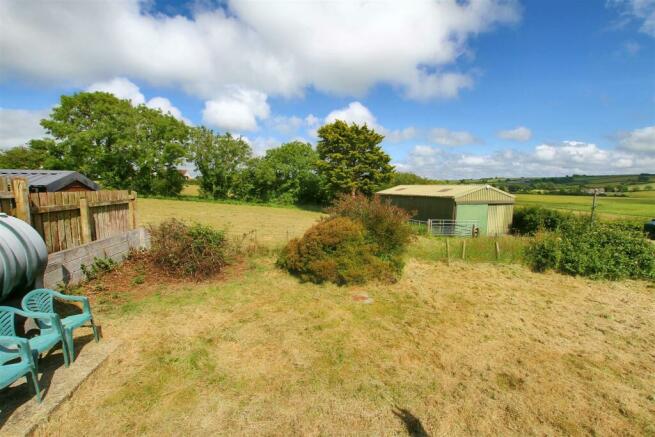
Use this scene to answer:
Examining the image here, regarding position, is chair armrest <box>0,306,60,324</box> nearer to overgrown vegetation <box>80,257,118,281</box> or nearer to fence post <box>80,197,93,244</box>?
overgrown vegetation <box>80,257,118,281</box>

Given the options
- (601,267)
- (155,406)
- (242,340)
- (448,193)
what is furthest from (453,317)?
(448,193)

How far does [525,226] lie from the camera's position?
2091 centimetres

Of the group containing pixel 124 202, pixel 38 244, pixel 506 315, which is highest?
pixel 124 202

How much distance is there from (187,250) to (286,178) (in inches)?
1364

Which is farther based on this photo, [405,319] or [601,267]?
[601,267]

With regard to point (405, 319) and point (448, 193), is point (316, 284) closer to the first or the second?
point (405, 319)

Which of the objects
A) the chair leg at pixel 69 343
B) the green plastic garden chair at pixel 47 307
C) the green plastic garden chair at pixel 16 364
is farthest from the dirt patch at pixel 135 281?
the green plastic garden chair at pixel 16 364

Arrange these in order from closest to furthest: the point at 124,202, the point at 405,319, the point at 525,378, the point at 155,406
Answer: the point at 155,406, the point at 525,378, the point at 405,319, the point at 124,202

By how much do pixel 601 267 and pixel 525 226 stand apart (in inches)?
511

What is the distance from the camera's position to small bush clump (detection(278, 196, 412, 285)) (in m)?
7.76

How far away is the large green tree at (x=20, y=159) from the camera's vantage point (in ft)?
115

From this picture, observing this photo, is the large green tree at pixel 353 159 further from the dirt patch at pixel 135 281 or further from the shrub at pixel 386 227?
the dirt patch at pixel 135 281

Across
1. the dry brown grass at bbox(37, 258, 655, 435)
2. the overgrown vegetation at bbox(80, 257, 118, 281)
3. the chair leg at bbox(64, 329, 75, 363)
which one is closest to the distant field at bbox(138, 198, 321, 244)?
the overgrown vegetation at bbox(80, 257, 118, 281)

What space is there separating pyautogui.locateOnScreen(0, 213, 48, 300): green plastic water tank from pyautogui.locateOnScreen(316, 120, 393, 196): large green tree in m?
29.2
